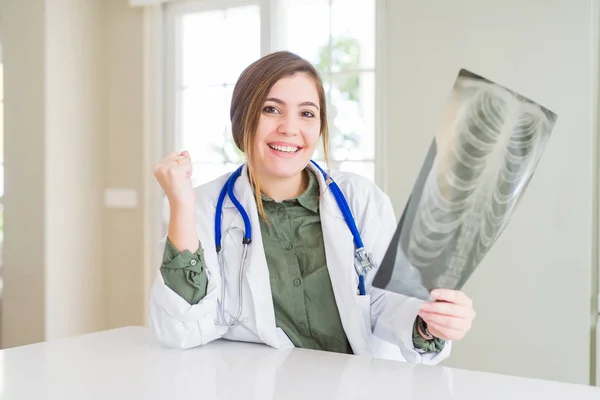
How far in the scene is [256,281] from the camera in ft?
4.67

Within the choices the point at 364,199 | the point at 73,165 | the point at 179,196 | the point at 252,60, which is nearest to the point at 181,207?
the point at 179,196

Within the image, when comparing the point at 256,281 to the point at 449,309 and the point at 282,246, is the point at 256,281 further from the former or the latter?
the point at 449,309

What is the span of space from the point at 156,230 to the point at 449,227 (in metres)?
2.96

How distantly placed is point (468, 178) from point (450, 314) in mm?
291

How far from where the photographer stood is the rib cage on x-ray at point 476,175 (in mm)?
895

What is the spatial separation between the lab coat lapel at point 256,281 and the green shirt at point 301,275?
0.18ft

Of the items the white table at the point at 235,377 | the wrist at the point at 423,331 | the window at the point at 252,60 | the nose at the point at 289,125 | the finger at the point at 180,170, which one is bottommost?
the white table at the point at 235,377

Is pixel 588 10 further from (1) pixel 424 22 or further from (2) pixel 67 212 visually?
(2) pixel 67 212

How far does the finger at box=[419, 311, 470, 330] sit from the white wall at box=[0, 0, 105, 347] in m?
2.93

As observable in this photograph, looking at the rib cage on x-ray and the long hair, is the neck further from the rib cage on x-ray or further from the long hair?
the rib cage on x-ray

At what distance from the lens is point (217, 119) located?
3.65 meters

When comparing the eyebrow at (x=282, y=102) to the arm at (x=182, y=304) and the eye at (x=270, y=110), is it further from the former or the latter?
the arm at (x=182, y=304)

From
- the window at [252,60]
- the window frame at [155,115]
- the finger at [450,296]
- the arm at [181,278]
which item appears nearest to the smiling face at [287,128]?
the arm at [181,278]

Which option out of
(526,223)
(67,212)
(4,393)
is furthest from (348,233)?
(67,212)
